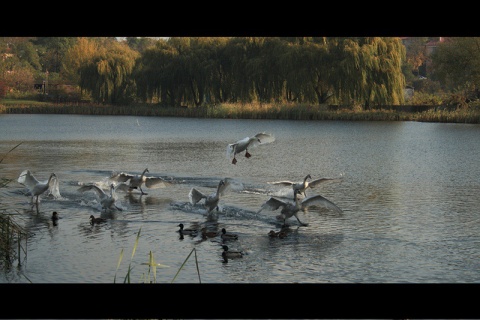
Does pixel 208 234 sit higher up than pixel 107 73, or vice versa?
pixel 107 73

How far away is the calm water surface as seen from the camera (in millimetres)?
7625

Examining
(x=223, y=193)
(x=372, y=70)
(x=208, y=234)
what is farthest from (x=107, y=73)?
(x=208, y=234)

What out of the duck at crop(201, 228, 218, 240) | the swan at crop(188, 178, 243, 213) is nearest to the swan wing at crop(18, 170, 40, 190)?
the swan at crop(188, 178, 243, 213)

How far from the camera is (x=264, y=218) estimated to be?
10797 millimetres

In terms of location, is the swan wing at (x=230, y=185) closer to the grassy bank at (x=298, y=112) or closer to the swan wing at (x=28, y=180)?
the swan wing at (x=28, y=180)

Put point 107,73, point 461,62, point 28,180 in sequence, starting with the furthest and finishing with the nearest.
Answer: point 107,73 → point 461,62 → point 28,180

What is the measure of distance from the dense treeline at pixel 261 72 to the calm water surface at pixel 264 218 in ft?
47.2

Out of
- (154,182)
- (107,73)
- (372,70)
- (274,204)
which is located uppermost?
(372,70)

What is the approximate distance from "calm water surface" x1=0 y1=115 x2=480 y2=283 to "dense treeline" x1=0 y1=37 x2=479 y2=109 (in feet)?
47.2

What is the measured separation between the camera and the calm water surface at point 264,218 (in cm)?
762

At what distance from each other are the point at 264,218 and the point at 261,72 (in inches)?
1341

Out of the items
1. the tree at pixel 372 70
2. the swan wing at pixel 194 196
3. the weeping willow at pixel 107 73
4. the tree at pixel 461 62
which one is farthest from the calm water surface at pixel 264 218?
the weeping willow at pixel 107 73

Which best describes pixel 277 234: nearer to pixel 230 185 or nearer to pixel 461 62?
pixel 230 185
